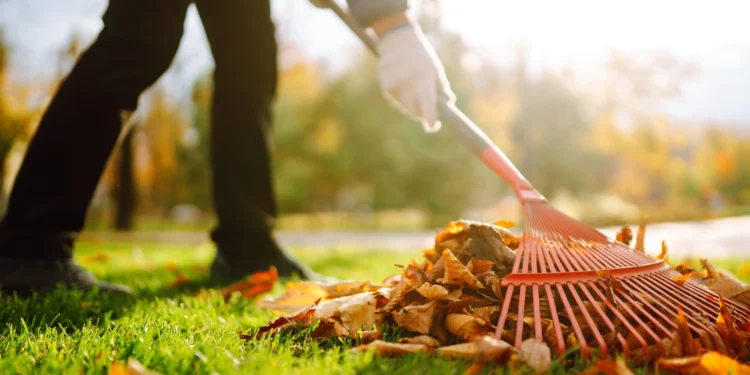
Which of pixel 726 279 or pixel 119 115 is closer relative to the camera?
pixel 726 279

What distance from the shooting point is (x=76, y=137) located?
6.21 ft

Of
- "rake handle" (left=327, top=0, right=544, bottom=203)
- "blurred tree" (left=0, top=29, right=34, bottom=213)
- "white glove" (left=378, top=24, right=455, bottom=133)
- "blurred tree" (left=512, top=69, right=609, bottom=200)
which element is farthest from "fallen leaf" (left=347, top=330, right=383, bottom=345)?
"blurred tree" (left=512, top=69, right=609, bottom=200)

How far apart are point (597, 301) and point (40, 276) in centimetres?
176

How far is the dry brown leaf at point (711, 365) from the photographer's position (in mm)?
1093

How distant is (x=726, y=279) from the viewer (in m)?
1.68

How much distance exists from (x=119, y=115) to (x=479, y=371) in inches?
59.8

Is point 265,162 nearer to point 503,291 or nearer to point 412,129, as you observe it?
point 503,291

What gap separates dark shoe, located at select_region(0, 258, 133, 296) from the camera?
183cm

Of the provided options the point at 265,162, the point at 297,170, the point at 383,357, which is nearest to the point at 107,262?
the point at 265,162

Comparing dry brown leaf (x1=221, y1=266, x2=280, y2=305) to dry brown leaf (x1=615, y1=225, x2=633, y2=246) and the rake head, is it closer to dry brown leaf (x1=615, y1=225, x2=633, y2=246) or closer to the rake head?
the rake head

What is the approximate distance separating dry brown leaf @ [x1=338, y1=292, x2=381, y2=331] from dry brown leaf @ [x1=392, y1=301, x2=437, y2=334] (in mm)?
72

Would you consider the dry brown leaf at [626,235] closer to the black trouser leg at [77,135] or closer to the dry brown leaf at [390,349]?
the dry brown leaf at [390,349]

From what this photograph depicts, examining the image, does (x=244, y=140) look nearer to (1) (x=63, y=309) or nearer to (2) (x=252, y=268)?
(2) (x=252, y=268)

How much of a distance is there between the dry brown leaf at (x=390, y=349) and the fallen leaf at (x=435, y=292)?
0.19 m
